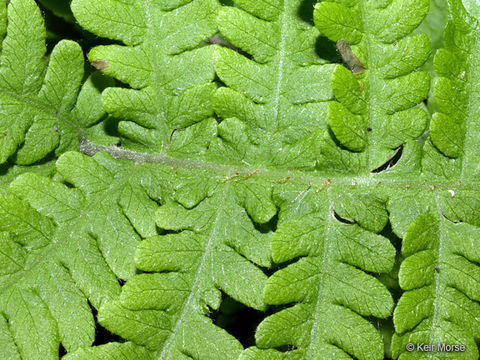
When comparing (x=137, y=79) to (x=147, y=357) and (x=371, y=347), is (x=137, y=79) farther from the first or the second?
(x=371, y=347)

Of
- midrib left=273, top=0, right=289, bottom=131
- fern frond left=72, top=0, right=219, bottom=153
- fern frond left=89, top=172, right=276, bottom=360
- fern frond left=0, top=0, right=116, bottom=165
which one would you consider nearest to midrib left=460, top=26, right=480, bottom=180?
midrib left=273, top=0, right=289, bottom=131

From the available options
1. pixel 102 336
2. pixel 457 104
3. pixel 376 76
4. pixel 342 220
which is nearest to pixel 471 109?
pixel 457 104

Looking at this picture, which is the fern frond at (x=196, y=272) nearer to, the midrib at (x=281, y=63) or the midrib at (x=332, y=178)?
the midrib at (x=332, y=178)

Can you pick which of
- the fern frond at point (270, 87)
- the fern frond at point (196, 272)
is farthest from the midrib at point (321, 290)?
the fern frond at point (270, 87)

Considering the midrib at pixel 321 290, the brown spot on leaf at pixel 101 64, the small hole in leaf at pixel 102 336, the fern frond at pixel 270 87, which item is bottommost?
the small hole in leaf at pixel 102 336

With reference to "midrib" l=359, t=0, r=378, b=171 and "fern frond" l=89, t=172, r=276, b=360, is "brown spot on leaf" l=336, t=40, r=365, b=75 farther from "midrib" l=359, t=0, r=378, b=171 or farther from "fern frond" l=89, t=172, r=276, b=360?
"fern frond" l=89, t=172, r=276, b=360

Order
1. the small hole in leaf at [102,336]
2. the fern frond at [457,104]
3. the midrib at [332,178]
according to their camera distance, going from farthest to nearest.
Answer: the small hole in leaf at [102,336], the midrib at [332,178], the fern frond at [457,104]

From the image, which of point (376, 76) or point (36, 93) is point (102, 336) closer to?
point (36, 93)

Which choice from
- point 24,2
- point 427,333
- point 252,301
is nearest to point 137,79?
point 24,2
